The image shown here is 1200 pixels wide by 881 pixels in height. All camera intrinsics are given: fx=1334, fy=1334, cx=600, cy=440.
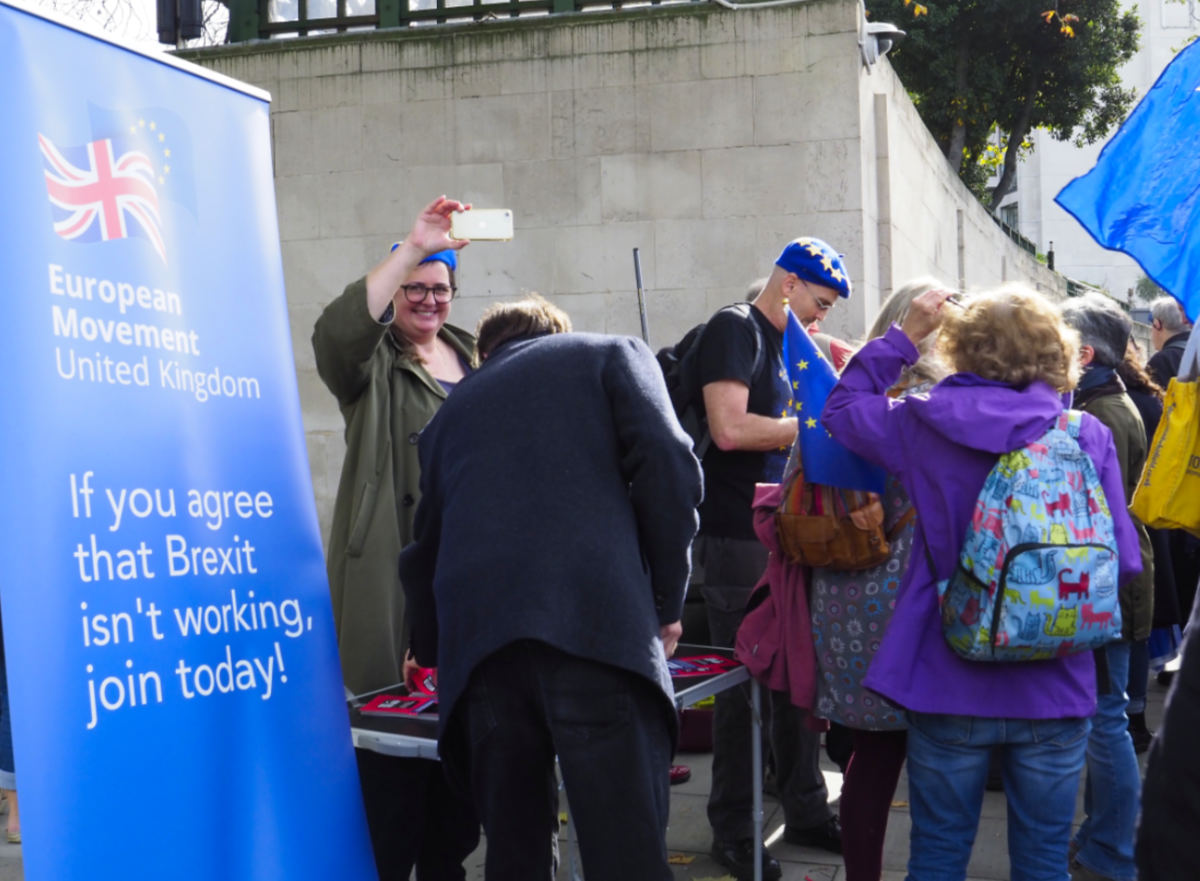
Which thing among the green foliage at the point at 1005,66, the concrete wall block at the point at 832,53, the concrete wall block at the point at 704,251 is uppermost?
the green foliage at the point at 1005,66

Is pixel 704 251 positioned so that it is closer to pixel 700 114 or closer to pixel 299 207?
pixel 700 114

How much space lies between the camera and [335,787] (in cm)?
304

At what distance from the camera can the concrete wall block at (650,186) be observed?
7105 millimetres

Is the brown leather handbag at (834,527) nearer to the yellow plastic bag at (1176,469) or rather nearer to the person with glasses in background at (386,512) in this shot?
the yellow plastic bag at (1176,469)

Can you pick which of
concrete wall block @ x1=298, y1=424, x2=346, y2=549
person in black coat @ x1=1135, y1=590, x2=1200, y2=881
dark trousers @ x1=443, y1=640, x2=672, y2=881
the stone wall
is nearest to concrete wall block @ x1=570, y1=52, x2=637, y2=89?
the stone wall

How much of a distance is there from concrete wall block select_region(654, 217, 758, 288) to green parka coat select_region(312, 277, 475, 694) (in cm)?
365

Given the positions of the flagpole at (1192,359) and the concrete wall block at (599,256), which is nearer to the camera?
the flagpole at (1192,359)

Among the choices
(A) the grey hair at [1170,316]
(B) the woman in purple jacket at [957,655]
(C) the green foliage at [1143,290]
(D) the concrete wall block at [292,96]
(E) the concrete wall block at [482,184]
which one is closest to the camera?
(B) the woman in purple jacket at [957,655]

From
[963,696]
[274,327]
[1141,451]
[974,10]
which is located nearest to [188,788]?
[274,327]

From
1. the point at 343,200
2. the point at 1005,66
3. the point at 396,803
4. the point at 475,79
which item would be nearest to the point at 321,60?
the point at 343,200

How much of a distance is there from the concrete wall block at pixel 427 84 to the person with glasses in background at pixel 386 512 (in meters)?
4.04

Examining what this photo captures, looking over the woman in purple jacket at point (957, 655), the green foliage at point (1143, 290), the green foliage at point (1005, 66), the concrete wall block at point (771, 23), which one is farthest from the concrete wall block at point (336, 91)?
the green foliage at point (1143, 290)

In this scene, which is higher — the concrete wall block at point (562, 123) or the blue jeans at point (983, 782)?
the concrete wall block at point (562, 123)

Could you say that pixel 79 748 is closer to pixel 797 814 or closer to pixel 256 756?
pixel 256 756
